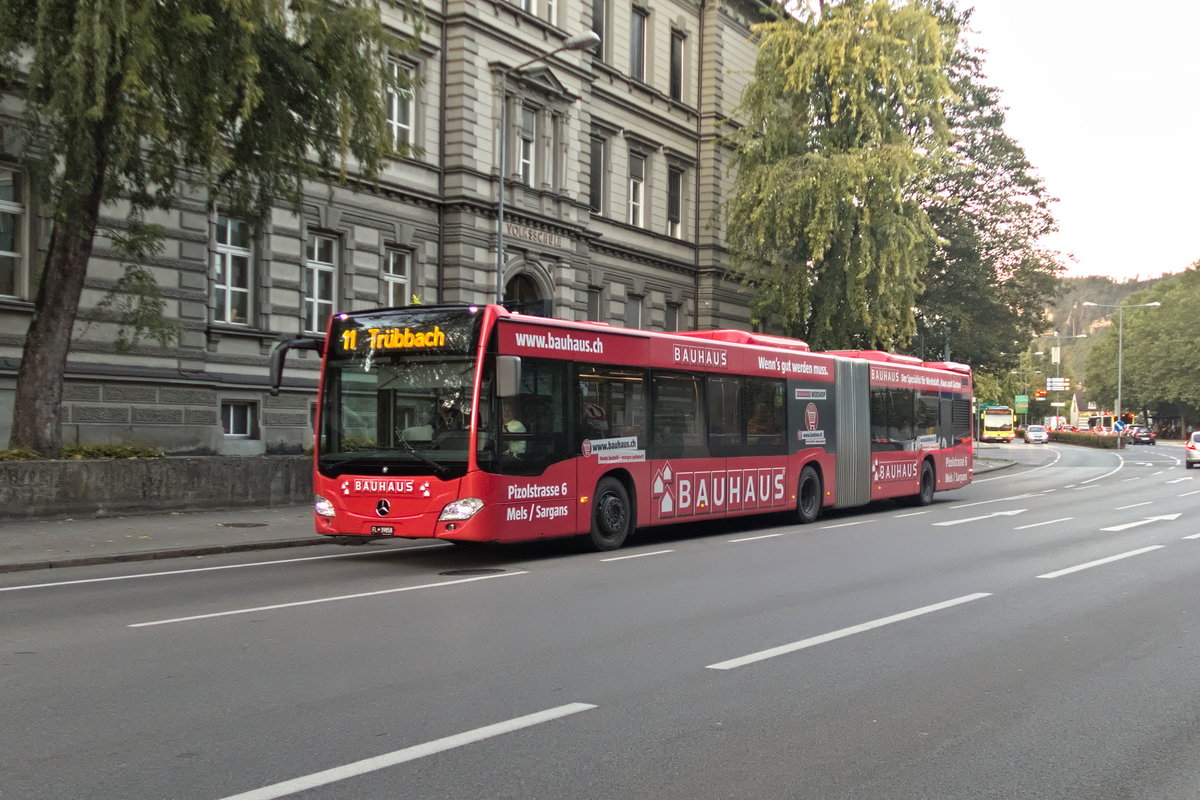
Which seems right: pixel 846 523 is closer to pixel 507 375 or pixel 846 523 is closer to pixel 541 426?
pixel 541 426

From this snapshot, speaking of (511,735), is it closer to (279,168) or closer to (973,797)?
(973,797)

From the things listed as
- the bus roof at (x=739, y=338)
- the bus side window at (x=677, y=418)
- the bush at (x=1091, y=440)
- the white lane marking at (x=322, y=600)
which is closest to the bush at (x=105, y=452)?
the white lane marking at (x=322, y=600)

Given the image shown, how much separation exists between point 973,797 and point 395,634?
4887 mm

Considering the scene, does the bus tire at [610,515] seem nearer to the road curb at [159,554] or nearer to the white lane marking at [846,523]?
the road curb at [159,554]

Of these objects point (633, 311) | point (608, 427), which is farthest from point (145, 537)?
point (633, 311)

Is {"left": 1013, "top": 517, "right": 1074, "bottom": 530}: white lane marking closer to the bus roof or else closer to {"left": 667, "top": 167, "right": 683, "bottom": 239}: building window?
the bus roof

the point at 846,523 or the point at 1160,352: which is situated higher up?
the point at 1160,352

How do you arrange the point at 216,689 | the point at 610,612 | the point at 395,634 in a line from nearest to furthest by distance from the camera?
the point at 216,689 < the point at 395,634 < the point at 610,612

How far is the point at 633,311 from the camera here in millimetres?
36250

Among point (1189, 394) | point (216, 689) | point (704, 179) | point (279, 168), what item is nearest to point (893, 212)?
point (704, 179)

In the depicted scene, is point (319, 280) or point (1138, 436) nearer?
point (319, 280)

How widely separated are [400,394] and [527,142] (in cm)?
A: 1810

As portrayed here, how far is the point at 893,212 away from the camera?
111ft

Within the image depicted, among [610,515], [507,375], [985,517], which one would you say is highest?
[507,375]
